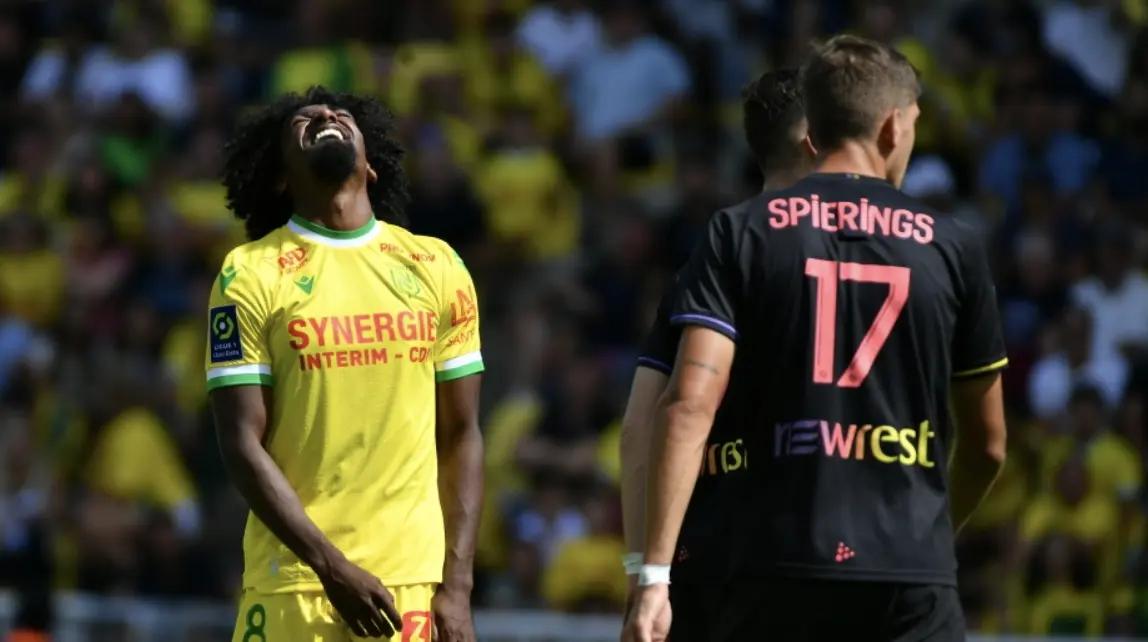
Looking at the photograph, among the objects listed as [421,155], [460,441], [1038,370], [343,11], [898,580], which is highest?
[343,11]

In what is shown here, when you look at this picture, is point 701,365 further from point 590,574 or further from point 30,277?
point 30,277

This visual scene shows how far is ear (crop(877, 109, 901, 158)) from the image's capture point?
17.7ft

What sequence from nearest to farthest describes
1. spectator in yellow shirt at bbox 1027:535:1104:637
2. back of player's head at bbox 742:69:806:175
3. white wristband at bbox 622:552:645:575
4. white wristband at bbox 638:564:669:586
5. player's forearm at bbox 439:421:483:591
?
1. white wristband at bbox 638:564:669:586
2. white wristband at bbox 622:552:645:575
3. back of player's head at bbox 742:69:806:175
4. player's forearm at bbox 439:421:483:591
5. spectator in yellow shirt at bbox 1027:535:1104:637

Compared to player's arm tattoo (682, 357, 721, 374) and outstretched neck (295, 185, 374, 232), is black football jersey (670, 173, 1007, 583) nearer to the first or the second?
player's arm tattoo (682, 357, 721, 374)

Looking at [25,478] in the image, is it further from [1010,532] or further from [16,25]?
[1010,532]

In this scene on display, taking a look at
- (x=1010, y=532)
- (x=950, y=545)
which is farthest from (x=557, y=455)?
(x=950, y=545)

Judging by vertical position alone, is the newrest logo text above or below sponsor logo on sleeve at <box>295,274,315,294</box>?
below

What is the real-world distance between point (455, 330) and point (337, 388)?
0.44 m

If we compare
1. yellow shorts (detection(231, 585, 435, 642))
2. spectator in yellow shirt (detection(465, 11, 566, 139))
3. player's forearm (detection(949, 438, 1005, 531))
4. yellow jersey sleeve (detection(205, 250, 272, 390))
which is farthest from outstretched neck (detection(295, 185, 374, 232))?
spectator in yellow shirt (detection(465, 11, 566, 139))

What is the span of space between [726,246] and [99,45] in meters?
14.0

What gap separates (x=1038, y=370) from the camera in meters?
13.2

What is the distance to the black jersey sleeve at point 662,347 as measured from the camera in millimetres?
5965

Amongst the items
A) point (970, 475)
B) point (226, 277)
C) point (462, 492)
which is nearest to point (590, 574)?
point (462, 492)

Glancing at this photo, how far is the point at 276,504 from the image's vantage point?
6.04m
